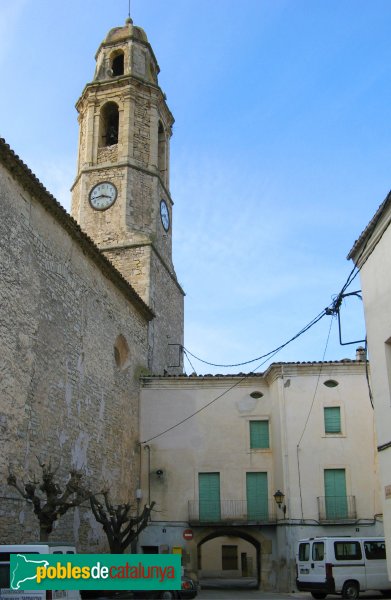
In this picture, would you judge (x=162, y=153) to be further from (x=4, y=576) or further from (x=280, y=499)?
(x=4, y=576)

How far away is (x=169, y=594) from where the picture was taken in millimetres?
14148

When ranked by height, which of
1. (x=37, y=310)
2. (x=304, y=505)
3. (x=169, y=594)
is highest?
(x=37, y=310)

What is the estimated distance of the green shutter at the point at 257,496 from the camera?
2075 centimetres

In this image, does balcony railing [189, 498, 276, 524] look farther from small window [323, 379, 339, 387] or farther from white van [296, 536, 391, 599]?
white van [296, 536, 391, 599]

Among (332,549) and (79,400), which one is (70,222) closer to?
(79,400)

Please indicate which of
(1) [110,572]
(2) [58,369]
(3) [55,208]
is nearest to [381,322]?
(1) [110,572]

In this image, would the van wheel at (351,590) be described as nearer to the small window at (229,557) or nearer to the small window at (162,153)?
the small window at (229,557)

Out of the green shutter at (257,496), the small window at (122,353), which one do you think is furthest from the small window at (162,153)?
the green shutter at (257,496)

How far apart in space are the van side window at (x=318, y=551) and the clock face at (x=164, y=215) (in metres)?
15.7

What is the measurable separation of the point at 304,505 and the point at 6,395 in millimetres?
10507

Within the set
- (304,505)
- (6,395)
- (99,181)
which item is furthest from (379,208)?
(99,181)

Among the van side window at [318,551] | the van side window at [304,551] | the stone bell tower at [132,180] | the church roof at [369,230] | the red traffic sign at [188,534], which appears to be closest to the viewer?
the church roof at [369,230]

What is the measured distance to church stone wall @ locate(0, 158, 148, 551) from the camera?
13438 mm

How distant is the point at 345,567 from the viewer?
14.9 metres
